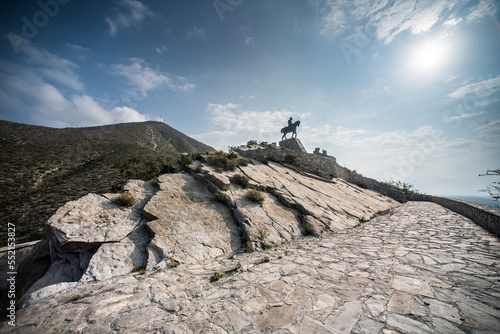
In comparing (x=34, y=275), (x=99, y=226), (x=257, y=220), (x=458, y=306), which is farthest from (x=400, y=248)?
(x=34, y=275)

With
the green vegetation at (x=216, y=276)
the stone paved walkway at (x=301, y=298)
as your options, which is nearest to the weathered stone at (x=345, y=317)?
the stone paved walkway at (x=301, y=298)

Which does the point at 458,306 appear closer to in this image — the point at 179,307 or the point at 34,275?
the point at 179,307

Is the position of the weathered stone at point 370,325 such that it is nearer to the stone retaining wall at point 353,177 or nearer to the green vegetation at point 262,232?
the green vegetation at point 262,232

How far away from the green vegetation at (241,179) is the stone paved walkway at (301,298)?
205 inches

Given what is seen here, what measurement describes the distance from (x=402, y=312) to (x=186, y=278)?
4342 mm

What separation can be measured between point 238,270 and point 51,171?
37.3 meters

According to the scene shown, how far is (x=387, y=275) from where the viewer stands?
3891 millimetres

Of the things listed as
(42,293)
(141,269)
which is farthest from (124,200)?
(42,293)

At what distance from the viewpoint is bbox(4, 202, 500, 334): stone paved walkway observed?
2523 mm

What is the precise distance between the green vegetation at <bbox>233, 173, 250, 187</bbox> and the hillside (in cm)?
447

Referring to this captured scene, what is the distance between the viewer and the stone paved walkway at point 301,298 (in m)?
2.52

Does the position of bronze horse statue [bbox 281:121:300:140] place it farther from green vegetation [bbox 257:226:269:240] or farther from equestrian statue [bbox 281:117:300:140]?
green vegetation [bbox 257:226:269:240]

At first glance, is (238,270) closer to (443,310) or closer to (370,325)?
(370,325)

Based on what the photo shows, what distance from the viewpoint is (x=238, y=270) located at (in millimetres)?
4531
